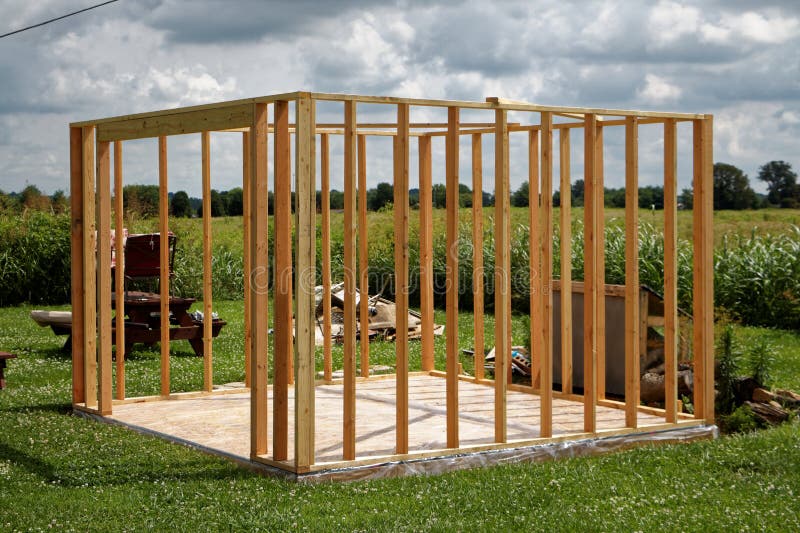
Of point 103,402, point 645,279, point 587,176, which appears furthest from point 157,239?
point 645,279

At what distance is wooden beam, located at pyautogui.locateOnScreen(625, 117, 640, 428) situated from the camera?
27.5ft

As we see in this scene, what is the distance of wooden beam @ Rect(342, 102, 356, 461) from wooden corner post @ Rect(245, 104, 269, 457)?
0.57 m

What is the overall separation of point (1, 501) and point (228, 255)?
15359 mm

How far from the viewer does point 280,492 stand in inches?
257

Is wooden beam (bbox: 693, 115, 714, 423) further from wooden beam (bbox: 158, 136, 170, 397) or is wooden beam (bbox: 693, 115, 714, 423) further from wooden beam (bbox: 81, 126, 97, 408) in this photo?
wooden beam (bbox: 81, 126, 97, 408)

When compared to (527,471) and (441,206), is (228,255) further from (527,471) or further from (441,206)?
(527,471)

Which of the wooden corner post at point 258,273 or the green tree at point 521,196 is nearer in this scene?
the wooden corner post at point 258,273

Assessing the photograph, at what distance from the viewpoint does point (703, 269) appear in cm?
883

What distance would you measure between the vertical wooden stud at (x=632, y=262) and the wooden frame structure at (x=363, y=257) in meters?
0.01

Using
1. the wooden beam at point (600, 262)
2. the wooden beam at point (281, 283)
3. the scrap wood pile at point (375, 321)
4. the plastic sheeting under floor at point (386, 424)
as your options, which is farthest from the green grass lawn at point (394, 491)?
the scrap wood pile at point (375, 321)

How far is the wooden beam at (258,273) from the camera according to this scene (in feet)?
23.0

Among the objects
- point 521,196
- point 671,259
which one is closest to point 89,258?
point 671,259

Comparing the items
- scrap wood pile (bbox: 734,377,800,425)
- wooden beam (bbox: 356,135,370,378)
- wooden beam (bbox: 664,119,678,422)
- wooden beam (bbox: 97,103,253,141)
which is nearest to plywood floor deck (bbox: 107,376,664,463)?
wooden beam (bbox: 664,119,678,422)

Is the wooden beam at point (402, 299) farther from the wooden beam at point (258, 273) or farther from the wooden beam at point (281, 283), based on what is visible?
the wooden beam at point (258, 273)
